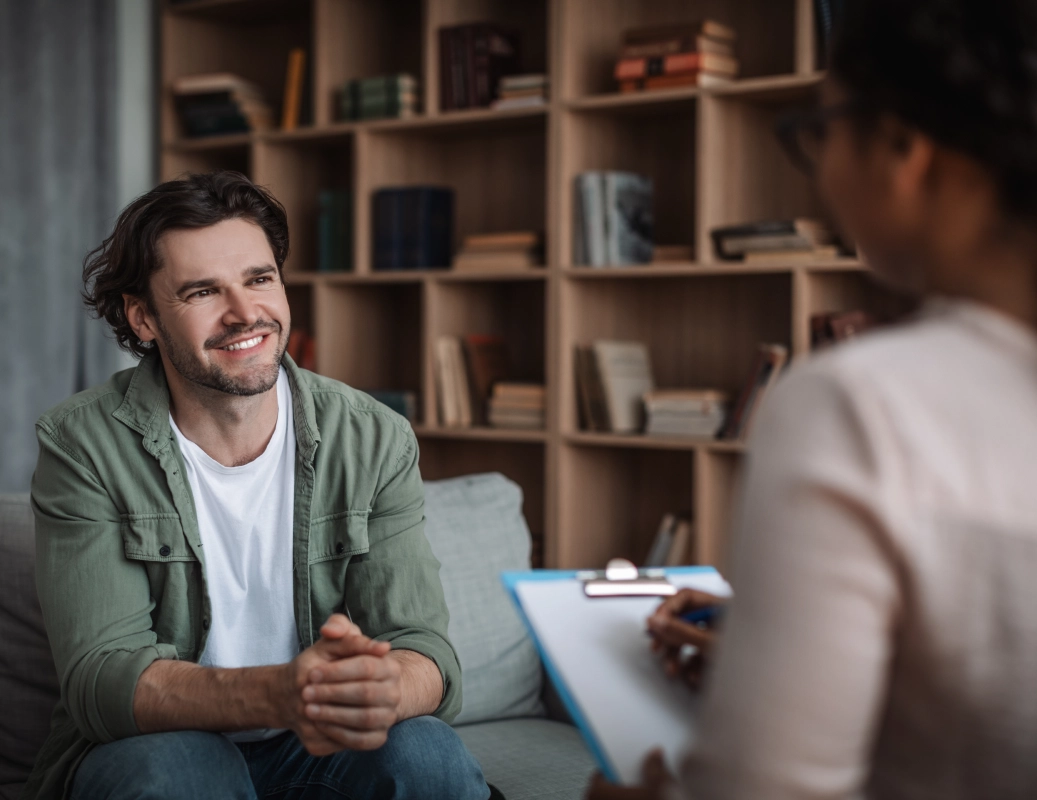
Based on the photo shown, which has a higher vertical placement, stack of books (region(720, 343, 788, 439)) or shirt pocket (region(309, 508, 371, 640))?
stack of books (region(720, 343, 788, 439))

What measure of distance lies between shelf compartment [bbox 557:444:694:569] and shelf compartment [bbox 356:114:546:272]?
827 millimetres

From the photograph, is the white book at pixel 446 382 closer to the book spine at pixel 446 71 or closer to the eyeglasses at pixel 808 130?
the book spine at pixel 446 71

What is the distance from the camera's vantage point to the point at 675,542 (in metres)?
2.91

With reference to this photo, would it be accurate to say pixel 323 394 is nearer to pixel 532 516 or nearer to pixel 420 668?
pixel 420 668

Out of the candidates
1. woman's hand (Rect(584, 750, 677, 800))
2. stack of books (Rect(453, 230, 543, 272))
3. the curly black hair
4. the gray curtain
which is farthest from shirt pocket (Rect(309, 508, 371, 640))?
the gray curtain

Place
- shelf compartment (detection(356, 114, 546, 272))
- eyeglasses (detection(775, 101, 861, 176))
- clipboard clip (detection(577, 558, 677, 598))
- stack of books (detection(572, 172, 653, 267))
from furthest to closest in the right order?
shelf compartment (detection(356, 114, 546, 272)), stack of books (detection(572, 172, 653, 267)), clipboard clip (detection(577, 558, 677, 598)), eyeglasses (detection(775, 101, 861, 176))

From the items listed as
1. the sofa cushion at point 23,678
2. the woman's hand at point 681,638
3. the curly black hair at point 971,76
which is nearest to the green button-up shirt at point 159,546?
the sofa cushion at point 23,678

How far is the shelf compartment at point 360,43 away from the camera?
3.39 m

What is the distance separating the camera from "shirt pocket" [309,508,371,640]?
147 cm

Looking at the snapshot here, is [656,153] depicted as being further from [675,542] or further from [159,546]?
[159,546]

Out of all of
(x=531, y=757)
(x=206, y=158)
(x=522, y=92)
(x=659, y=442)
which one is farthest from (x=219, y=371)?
(x=206, y=158)

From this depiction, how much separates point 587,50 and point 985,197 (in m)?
2.56

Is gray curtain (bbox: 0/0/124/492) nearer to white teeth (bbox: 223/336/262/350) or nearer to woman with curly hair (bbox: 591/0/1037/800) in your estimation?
white teeth (bbox: 223/336/262/350)

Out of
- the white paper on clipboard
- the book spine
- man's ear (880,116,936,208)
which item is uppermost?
the book spine
